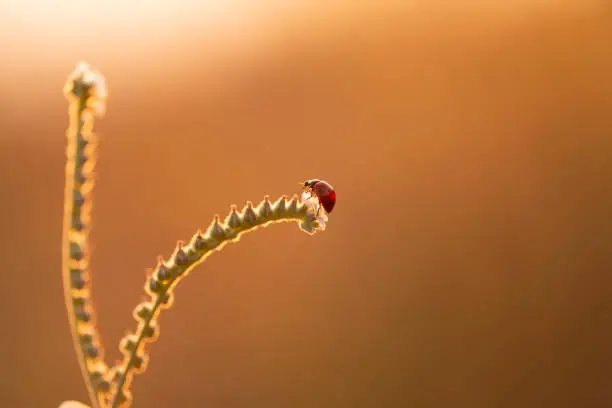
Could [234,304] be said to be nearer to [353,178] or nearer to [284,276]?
[284,276]

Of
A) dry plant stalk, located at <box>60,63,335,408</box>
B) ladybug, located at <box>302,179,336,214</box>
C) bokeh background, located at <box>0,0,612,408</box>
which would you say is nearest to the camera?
dry plant stalk, located at <box>60,63,335,408</box>

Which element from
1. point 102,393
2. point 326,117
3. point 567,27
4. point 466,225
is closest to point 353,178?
point 326,117

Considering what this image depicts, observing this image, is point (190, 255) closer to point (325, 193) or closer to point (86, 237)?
point (86, 237)

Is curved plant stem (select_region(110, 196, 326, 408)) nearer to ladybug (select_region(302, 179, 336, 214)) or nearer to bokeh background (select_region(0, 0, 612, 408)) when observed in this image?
ladybug (select_region(302, 179, 336, 214))

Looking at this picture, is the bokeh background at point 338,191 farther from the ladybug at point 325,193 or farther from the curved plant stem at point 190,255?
the curved plant stem at point 190,255

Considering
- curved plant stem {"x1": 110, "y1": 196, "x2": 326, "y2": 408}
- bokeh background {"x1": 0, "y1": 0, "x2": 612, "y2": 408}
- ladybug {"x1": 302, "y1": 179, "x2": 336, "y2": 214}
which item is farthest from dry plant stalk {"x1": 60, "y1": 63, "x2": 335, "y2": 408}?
bokeh background {"x1": 0, "y1": 0, "x2": 612, "y2": 408}

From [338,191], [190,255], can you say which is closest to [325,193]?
[190,255]
